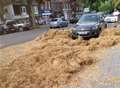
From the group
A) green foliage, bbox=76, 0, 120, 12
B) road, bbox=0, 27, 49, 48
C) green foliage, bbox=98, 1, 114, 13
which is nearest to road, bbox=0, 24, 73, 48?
road, bbox=0, 27, 49, 48

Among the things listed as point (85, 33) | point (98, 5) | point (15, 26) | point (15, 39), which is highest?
point (85, 33)

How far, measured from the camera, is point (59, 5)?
88.9m

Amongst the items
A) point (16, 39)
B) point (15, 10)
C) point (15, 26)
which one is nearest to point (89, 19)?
point (16, 39)

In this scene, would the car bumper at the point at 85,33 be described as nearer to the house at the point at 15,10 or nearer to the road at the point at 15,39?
the road at the point at 15,39

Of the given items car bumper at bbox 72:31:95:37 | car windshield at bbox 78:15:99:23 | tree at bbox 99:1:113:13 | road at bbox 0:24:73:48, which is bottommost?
tree at bbox 99:1:113:13

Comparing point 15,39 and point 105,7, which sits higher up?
point 15,39

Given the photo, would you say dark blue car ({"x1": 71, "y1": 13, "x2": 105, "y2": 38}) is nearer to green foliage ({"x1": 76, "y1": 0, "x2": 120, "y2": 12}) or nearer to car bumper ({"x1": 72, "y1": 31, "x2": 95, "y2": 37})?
car bumper ({"x1": 72, "y1": 31, "x2": 95, "y2": 37})

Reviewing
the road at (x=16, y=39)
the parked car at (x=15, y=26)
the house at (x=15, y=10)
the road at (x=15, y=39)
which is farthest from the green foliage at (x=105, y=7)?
the road at (x=15, y=39)

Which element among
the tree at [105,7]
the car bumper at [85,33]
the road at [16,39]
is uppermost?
the car bumper at [85,33]

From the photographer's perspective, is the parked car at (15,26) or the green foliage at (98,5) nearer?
the parked car at (15,26)

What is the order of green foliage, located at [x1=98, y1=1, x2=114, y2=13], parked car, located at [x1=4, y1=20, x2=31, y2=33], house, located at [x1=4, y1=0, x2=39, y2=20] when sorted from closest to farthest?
parked car, located at [x1=4, y1=20, x2=31, y2=33], house, located at [x1=4, y1=0, x2=39, y2=20], green foliage, located at [x1=98, y1=1, x2=114, y2=13]

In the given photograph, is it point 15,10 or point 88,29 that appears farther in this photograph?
point 15,10

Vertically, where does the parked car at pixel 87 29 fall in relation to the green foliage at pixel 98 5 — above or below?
above

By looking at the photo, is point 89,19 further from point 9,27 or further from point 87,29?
point 9,27
